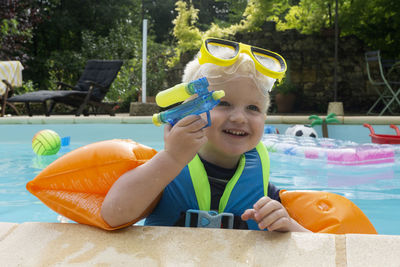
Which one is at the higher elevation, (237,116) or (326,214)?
(237,116)

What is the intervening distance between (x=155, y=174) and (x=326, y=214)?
30.8 inches

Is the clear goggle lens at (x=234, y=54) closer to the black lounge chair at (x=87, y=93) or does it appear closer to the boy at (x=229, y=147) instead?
the boy at (x=229, y=147)

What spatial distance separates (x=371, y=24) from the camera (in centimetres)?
Answer: 1050

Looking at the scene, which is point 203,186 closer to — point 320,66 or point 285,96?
point 285,96

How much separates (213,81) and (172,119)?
436mm

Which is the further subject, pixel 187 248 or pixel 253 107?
pixel 253 107

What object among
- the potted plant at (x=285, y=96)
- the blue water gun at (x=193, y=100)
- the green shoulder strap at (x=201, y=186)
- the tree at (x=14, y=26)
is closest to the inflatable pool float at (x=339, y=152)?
the green shoulder strap at (x=201, y=186)

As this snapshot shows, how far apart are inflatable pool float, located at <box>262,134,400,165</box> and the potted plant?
5472 mm

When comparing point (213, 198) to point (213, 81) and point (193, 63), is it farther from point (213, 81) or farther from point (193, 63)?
point (193, 63)

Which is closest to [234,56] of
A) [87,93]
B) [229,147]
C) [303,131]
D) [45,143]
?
[229,147]

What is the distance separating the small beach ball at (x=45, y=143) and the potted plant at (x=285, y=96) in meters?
6.96

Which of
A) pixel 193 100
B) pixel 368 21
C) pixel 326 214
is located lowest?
pixel 326 214

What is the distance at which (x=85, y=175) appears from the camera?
1464mm

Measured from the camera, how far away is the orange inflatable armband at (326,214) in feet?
5.26
